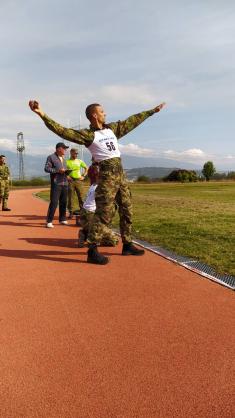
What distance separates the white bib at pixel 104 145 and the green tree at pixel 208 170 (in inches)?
2677

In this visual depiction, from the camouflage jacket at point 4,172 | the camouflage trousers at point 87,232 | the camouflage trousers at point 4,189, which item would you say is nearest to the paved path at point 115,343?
the camouflage trousers at point 87,232

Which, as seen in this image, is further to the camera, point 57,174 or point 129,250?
point 57,174

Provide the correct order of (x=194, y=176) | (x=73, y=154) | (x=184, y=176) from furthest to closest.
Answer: (x=194, y=176) → (x=184, y=176) → (x=73, y=154)

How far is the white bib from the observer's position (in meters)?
5.96

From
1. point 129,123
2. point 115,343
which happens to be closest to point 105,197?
point 129,123

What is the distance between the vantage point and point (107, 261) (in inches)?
239

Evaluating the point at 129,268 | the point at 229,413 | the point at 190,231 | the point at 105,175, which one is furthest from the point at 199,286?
the point at 190,231

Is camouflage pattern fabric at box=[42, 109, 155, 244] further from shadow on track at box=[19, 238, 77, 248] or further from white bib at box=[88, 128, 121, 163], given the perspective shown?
shadow on track at box=[19, 238, 77, 248]

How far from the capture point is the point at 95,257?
20.0ft

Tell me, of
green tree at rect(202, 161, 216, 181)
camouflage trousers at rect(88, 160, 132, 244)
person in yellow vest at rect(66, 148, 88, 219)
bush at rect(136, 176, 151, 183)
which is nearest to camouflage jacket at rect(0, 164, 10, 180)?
person in yellow vest at rect(66, 148, 88, 219)

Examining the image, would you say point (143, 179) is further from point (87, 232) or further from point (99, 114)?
point (99, 114)

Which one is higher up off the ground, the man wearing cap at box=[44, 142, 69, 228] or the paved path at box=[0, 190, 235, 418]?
the man wearing cap at box=[44, 142, 69, 228]

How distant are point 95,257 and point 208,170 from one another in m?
69.5

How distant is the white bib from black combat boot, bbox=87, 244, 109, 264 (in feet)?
4.08
